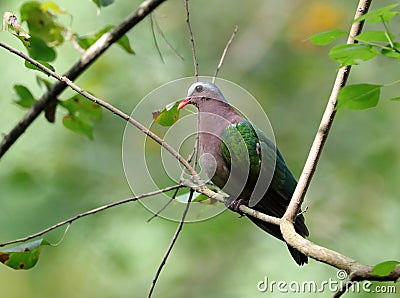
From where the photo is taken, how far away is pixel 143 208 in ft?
19.2

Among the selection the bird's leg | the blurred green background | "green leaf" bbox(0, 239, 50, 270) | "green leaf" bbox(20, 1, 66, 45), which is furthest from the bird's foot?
the blurred green background

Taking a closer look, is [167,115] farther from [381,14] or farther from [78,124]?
[381,14]

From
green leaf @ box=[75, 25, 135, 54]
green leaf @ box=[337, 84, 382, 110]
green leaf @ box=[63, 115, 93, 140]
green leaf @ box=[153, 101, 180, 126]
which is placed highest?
green leaf @ box=[75, 25, 135, 54]

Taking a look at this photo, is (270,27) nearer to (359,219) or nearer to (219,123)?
(359,219)

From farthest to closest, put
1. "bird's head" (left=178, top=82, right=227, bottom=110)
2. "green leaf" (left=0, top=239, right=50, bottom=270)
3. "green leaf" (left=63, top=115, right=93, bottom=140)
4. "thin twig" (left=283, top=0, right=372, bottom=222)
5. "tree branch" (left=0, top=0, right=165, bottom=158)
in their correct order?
1. "green leaf" (left=63, top=115, right=93, bottom=140)
2. "bird's head" (left=178, top=82, right=227, bottom=110)
3. "tree branch" (left=0, top=0, right=165, bottom=158)
4. "green leaf" (left=0, top=239, right=50, bottom=270)
5. "thin twig" (left=283, top=0, right=372, bottom=222)

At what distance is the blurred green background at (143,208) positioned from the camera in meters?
5.51

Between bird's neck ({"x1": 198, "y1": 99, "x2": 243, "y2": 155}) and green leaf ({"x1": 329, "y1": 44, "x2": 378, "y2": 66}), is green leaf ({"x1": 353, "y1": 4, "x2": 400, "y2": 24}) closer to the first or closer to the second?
→ green leaf ({"x1": 329, "y1": 44, "x2": 378, "y2": 66})

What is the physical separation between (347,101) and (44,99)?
1.92 m

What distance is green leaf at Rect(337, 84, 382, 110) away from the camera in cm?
160

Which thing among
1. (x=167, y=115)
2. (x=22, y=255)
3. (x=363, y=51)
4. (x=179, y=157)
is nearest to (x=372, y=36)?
(x=363, y=51)

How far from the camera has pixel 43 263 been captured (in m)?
6.23

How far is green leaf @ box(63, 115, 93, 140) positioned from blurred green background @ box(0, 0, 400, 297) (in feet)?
6.27

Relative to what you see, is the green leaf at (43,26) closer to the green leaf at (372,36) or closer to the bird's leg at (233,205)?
the bird's leg at (233,205)

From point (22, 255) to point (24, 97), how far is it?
1123mm
